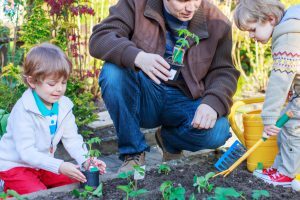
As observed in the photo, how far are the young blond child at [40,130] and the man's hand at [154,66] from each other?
0.40 metres

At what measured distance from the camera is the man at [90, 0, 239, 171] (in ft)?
10.1

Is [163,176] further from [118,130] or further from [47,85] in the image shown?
[47,85]

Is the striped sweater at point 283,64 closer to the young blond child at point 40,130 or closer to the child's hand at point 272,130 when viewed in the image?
the child's hand at point 272,130

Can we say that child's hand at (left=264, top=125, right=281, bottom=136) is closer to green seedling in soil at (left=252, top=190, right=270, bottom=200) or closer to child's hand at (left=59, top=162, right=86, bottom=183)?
green seedling in soil at (left=252, top=190, right=270, bottom=200)

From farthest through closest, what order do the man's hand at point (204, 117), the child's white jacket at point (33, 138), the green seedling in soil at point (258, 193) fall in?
the man's hand at point (204, 117)
the child's white jacket at point (33, 138)
the green seedling in soil at point (258, 193)

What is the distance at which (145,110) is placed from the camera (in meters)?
3.27

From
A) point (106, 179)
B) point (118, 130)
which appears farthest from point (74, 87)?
point (106, 179)

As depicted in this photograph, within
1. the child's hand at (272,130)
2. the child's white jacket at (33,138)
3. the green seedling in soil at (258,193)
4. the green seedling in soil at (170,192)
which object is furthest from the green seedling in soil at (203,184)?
the child's white jacket at (33,138)

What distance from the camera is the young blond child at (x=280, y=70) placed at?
279 cm

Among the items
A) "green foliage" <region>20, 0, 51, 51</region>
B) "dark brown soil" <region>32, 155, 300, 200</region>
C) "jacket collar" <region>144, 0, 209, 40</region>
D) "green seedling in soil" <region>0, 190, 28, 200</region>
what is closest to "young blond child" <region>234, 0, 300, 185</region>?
"dark brown soil" <region>32, 155, 300, 200</region>

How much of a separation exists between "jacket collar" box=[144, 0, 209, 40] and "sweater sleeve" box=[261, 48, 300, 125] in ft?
1.65

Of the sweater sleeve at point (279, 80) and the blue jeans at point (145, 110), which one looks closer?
the sweater sleeve at point (279, 80)

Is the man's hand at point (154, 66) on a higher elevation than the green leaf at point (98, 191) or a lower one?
higher

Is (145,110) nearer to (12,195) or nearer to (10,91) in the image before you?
(12,195)
